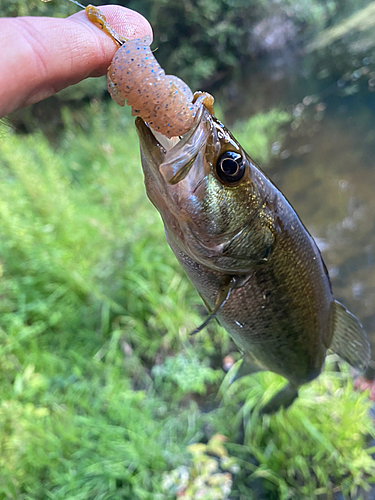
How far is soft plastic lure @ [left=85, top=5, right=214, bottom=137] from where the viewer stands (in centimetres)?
67

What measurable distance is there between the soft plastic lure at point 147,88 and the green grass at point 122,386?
172 cm

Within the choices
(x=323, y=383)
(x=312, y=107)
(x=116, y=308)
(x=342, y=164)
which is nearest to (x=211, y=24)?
(x=312, y=107)

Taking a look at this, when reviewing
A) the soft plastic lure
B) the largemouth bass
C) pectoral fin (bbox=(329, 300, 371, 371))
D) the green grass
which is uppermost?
the soft plastic lure

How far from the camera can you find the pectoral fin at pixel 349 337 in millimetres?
1211

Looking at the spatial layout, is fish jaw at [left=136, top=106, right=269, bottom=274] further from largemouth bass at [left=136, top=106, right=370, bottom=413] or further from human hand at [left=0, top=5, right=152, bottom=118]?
human hand at [left=0, top=5, right=152, bottom=118]

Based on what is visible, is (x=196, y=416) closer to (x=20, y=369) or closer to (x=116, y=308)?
(x=116, y=308)

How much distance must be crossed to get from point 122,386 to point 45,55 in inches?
83.8

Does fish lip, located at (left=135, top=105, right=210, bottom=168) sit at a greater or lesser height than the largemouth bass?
greater

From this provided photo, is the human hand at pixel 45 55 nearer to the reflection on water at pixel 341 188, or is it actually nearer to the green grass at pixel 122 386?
the green grass at pixel 122 386

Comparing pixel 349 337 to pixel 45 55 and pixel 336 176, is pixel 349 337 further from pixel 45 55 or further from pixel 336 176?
pixel 336 176

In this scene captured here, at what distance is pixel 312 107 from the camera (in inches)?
326

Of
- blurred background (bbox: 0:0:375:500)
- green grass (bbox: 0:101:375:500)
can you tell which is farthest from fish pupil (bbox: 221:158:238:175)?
green grass (bbox: 0:101:375:500)

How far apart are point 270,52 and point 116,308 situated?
44.7ft

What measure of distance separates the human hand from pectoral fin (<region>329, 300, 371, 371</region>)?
1146 millimetres
